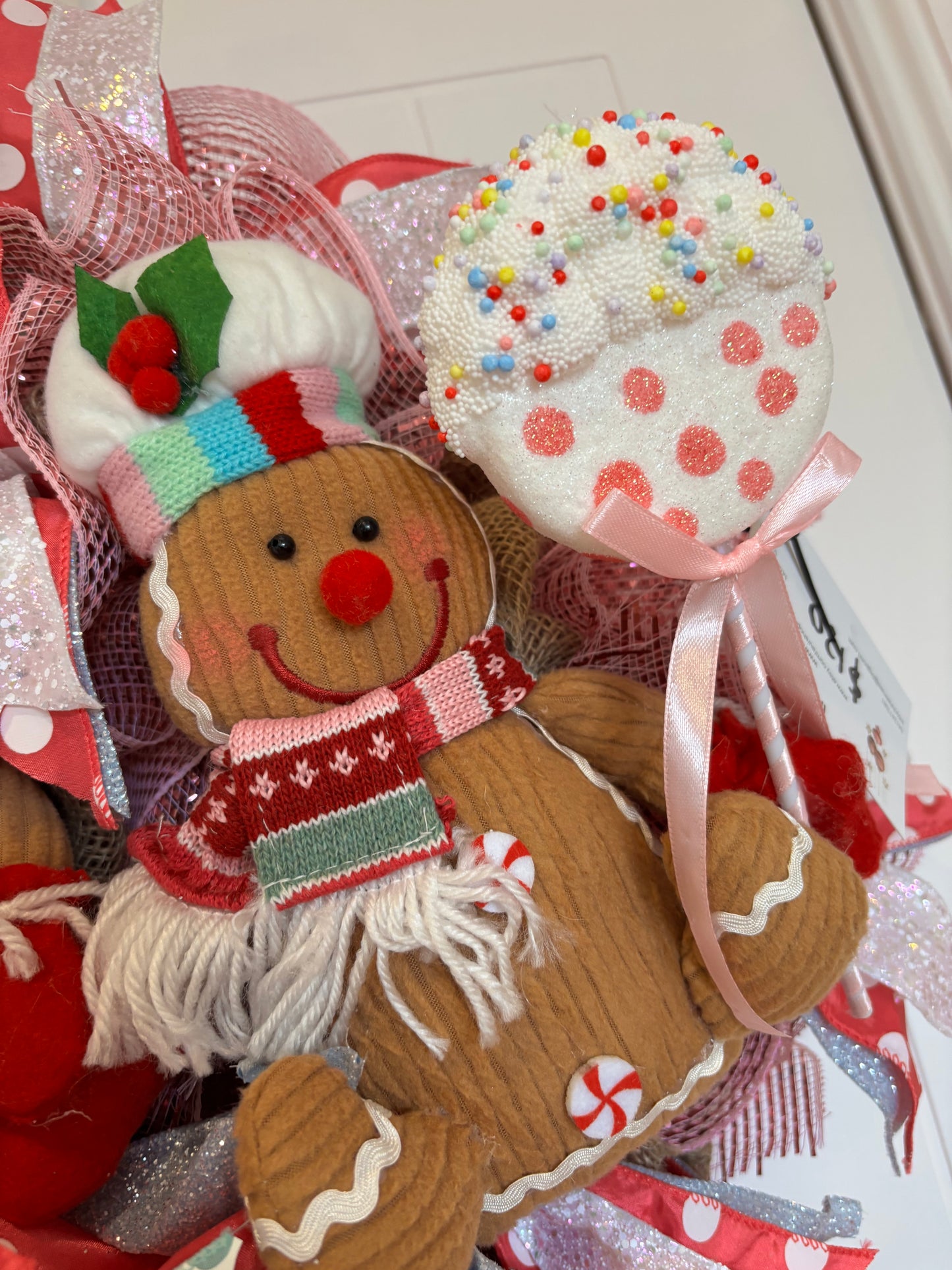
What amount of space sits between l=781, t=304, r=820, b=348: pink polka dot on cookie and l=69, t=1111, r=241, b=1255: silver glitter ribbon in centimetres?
51

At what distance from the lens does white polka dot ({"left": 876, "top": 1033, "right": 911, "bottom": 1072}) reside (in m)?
0.63

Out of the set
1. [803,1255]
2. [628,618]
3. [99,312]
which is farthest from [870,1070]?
[99,312]

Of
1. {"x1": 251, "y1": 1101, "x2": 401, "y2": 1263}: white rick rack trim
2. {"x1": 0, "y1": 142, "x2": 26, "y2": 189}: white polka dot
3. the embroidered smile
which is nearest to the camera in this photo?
{"x1": 251, "y1": 1101, "x2": 401, "y2": 1263}: white rick rack trim

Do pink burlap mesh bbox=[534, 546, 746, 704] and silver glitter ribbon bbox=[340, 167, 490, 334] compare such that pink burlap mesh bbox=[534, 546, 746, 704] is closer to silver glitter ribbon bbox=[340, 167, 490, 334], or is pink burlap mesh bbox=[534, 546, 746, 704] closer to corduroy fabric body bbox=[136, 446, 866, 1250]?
corduroy fabric body bbox=[136, 446, 866, 1250]

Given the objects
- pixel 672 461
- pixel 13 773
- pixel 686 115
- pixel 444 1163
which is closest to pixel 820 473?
pixel 672 461

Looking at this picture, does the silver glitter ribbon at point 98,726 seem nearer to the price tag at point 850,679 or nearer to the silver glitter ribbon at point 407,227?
the silver glitter ribbon at point 407,227

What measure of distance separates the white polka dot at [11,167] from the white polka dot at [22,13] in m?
0.09

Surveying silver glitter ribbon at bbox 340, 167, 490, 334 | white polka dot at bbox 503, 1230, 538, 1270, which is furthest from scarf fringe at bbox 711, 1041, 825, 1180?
silver glitter ribbon at bbox 340, 167, 490, 334

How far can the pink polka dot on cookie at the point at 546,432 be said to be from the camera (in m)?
0.45

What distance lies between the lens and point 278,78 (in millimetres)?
884

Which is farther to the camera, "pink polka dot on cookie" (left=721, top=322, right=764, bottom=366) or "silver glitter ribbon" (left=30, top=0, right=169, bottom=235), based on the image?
"silver glitter ribbon" (left=30, top=0, right=169, bottom=235)

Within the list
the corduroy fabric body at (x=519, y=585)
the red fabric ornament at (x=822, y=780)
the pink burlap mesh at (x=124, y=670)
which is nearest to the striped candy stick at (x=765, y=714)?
the red fabric ornament at (x=822, y=780)

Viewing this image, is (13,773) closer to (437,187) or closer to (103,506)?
(103,506)

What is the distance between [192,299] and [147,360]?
4 centimetres
